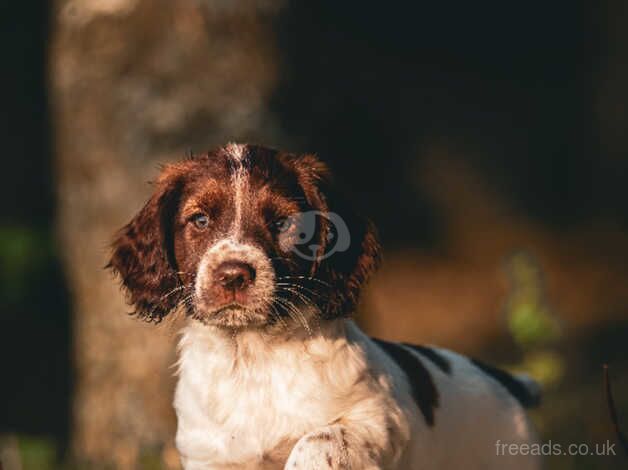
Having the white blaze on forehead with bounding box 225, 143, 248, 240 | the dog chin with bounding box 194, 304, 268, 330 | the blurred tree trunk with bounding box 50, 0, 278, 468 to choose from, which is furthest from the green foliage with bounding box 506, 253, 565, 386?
the blurred tree trunk with bounding box 50, 0, 278, 468

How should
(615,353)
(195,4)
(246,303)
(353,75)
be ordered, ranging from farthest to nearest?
(353,75)
(615,353)
(195,4)
(246,303)

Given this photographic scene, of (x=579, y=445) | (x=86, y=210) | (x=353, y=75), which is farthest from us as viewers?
(x=353, y=75)

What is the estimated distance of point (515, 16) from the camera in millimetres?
15664

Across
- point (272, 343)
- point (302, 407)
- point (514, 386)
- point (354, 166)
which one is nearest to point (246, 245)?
point (272, 343)

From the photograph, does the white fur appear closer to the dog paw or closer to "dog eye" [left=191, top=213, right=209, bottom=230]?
the dog paw

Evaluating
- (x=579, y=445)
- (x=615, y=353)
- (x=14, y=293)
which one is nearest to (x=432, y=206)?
(x=615, y=353)

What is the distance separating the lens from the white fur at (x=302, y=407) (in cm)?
438

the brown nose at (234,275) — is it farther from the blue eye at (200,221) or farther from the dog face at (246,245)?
the blue eye at (200,221)

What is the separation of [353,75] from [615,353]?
4.97m

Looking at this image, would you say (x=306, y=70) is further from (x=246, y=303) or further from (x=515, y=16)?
(x=515, y=16)

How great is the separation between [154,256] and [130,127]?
182 inches

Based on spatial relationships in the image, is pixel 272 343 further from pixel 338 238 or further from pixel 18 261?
pixel 18 261

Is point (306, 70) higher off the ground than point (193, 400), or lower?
higher

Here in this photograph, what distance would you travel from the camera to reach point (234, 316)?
4.51 metres
